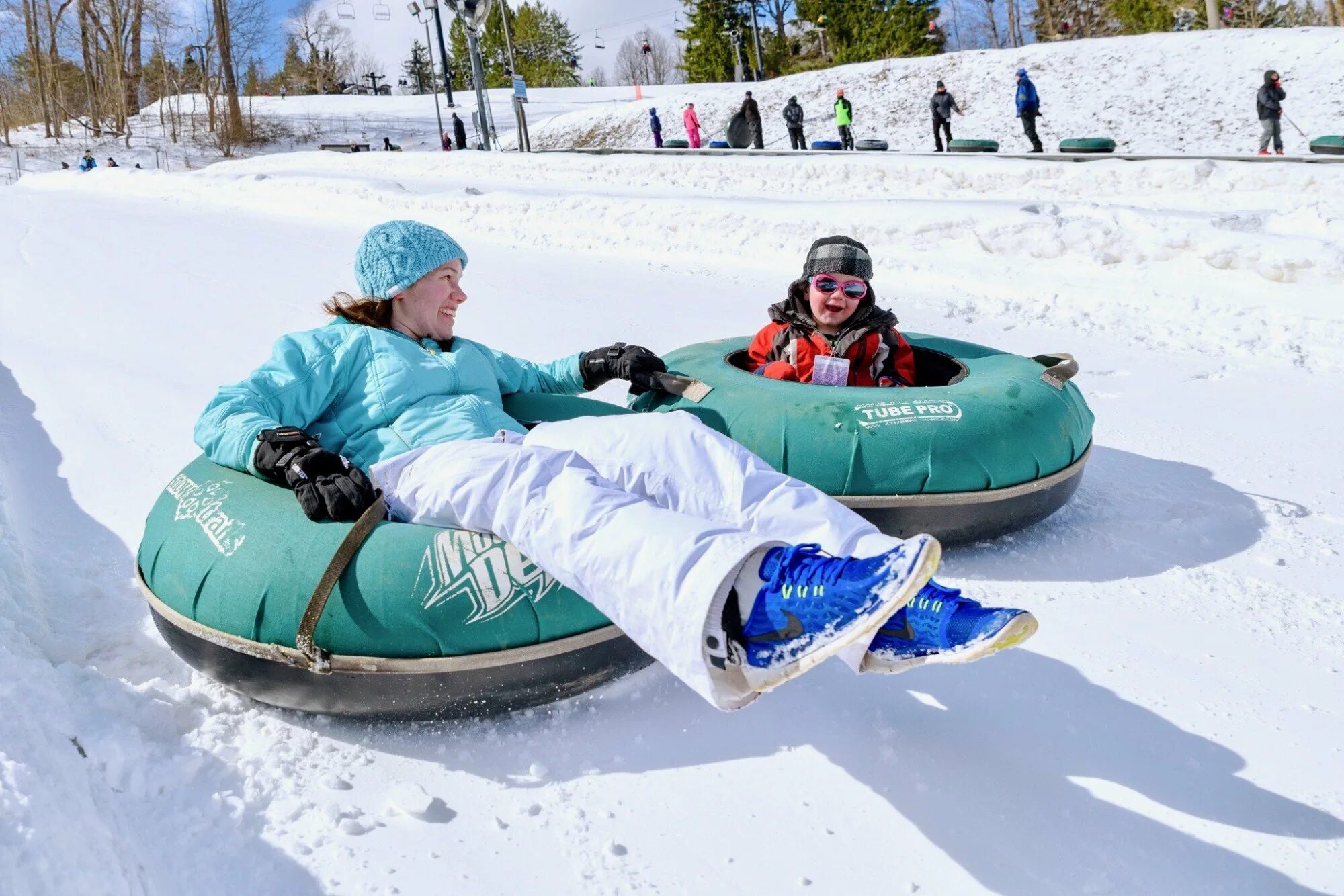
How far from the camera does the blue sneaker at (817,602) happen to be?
1592 millimetres

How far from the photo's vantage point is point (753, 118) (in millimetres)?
19984

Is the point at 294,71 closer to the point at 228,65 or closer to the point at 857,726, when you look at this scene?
the point at 228,65

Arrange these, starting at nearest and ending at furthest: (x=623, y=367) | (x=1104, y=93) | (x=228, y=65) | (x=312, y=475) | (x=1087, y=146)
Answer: (x=312, y=475) → (x=623, y=367) → (x=1087, y=146) → (x=1104, y=93) → (x=228, y=65)

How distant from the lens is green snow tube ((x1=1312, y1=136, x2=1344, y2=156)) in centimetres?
1182

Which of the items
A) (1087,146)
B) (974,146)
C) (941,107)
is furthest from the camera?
(941,107)

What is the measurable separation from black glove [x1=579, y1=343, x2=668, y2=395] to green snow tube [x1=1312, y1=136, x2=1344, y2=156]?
12.0m

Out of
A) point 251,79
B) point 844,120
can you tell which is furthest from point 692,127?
point 251,79

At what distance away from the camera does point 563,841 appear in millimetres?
1831

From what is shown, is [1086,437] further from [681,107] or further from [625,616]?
[681,107]

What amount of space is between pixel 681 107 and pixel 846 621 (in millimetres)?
28106

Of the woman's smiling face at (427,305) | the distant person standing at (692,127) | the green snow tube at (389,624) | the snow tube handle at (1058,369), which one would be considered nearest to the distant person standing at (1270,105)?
the distant person standing at (692,127)

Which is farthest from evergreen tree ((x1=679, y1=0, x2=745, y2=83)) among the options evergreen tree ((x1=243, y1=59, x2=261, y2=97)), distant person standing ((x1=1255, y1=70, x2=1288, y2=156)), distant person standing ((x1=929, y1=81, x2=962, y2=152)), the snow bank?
distant person standing ((x1=1255, y1=70, x2=1288, y2=156))

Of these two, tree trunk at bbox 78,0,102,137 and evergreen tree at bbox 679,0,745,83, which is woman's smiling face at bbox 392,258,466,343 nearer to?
tree trunk at bbox 78,0,102,137

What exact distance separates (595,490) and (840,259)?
1.77 metres
